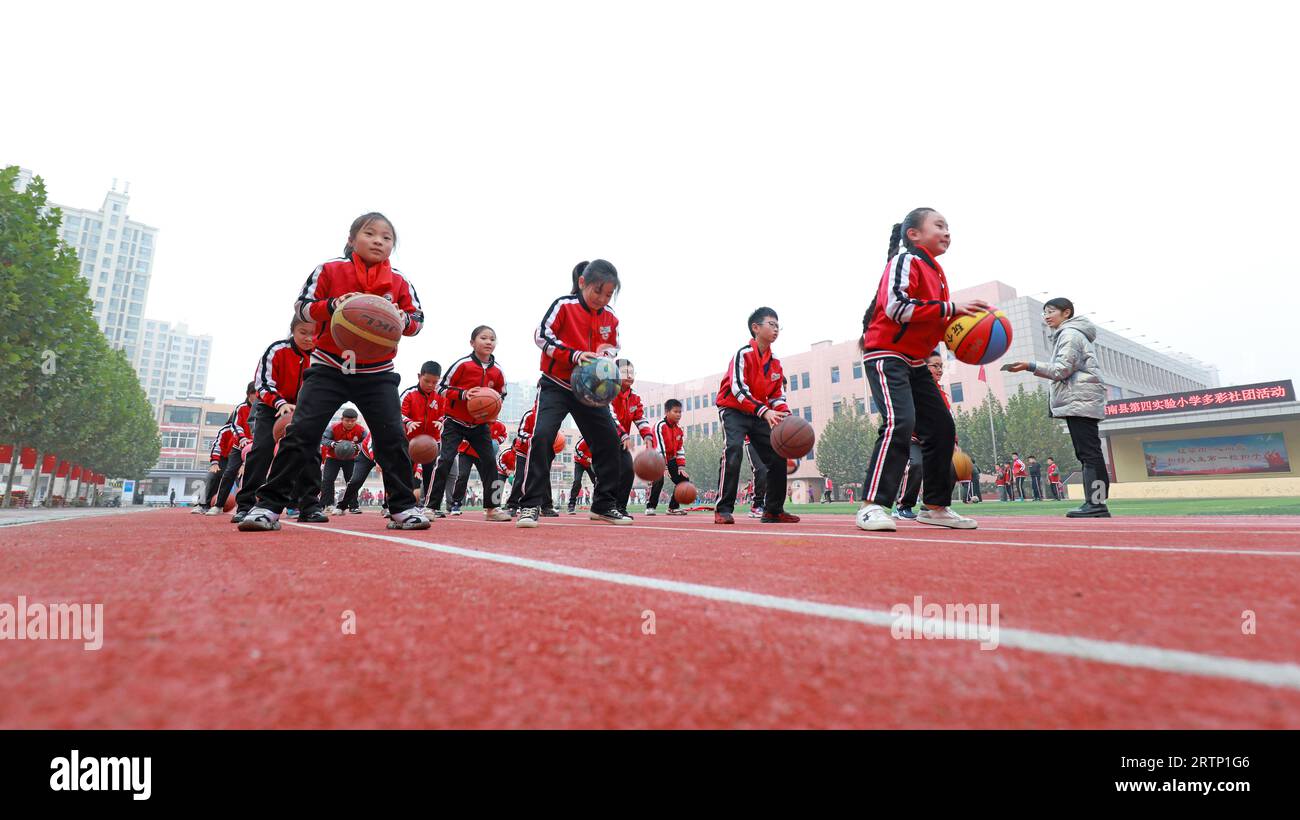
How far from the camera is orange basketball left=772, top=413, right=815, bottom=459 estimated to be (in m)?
6.23

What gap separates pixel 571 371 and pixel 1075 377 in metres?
5.36

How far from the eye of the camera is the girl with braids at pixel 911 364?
4668 mm

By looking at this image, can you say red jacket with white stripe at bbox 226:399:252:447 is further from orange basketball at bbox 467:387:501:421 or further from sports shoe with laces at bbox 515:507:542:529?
sports shoe with laces at bbox 515:507:542:529

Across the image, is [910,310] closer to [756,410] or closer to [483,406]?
[756,410]

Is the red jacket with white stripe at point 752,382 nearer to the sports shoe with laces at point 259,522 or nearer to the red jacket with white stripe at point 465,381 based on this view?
the red jacket with white stripe at point 465,381

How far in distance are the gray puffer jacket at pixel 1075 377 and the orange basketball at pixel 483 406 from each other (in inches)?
232

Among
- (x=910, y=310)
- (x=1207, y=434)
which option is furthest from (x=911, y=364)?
(x=1207, y=434)

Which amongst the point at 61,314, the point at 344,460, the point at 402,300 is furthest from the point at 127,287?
the point at 402,300

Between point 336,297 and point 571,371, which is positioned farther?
point 571,371

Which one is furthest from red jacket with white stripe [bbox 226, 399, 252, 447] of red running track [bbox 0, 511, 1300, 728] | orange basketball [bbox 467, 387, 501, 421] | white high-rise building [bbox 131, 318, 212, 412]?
white high-rise building [bbox 131, 318, 212, 412]

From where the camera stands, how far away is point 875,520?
4.38 metres

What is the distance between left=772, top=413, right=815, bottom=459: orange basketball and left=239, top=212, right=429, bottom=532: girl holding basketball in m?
3.39

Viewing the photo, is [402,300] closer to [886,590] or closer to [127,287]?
[886,590]
